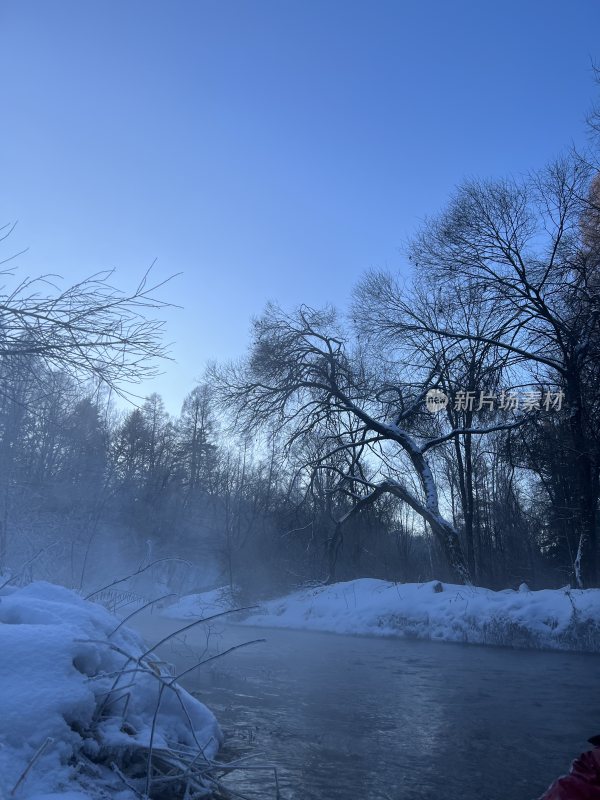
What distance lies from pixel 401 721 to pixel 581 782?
353 centimetres

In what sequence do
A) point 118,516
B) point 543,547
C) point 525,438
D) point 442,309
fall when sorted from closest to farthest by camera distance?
point 525,438 → point 442,309 → point 543,547 → point 118,516

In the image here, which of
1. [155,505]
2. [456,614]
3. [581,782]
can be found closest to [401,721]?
[581,782]

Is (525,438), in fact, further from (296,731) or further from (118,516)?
(118,516)

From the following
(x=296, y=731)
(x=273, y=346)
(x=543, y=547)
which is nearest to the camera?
(x=296, y=731)

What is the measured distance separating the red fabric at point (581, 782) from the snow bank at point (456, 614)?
9717mm

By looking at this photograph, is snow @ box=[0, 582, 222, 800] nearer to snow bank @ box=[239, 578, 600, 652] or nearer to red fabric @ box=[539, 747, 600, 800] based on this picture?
red fabric @ box=[539, 747, 600, 800]

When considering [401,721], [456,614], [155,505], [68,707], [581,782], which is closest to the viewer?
[581,782]

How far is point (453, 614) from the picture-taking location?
42.8 feet

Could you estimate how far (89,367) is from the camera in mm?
4324

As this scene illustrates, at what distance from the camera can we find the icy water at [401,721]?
3775mm

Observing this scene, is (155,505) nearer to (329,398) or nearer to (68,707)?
(329,398)

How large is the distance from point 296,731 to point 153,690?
5.91 feet

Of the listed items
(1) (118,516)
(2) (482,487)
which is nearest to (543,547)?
(2) (482,487)

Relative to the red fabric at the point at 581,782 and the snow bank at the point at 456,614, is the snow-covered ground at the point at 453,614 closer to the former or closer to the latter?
the snow bank at the point at 456,614
